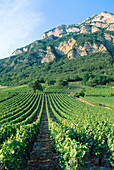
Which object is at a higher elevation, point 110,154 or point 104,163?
point 110,154

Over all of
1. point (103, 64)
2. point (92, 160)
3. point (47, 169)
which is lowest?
point (92, 160)

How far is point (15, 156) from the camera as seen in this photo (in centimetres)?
630

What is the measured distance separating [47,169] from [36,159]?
1.90 m

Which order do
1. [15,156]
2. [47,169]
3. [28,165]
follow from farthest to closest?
[28,165] < [47,169] < [15,156]

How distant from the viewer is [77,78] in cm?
13962

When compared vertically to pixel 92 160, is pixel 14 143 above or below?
above

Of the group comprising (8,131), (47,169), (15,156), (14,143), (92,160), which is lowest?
(92,160)

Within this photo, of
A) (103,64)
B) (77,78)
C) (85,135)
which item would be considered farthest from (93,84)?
(85,135)

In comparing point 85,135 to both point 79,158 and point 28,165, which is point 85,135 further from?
point 28,165

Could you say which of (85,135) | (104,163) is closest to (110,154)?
(104,163)

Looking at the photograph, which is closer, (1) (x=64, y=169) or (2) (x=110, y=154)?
(1) (x=64, y=169)

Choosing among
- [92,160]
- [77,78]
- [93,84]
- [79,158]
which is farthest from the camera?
[77,78]

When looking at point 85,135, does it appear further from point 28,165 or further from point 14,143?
point 14,143

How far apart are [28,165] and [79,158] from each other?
4828 millimetres
